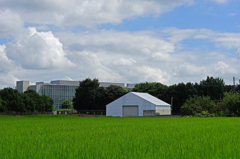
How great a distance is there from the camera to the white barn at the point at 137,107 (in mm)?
67750

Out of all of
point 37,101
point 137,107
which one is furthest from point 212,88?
point 37,101

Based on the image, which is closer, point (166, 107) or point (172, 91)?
point (166, 107)

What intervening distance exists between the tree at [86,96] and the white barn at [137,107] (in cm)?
1496

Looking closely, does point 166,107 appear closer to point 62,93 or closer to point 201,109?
point 201,109


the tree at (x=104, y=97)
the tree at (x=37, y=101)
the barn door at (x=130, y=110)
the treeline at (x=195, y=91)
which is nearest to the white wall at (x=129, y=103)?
the barn door at (x=130, y=110)

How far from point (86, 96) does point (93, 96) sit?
7.30 feet

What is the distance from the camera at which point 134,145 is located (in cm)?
807

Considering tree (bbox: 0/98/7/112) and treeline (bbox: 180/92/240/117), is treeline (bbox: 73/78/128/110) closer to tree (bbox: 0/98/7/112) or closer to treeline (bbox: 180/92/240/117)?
tree (bbox: 0/98/7/112)

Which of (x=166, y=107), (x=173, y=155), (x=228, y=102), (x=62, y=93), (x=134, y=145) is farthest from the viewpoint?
(x=62, y=93)

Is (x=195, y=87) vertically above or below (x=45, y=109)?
above

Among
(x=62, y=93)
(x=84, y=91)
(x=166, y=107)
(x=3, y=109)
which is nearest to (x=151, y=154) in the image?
(x=3, y=109)

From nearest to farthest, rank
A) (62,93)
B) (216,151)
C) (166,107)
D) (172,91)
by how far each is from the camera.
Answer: (216,151)
(166,107)
(172,91)
(62,93)

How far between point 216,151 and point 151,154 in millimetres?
1606

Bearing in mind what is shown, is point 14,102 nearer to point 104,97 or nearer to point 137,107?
point 137,107
